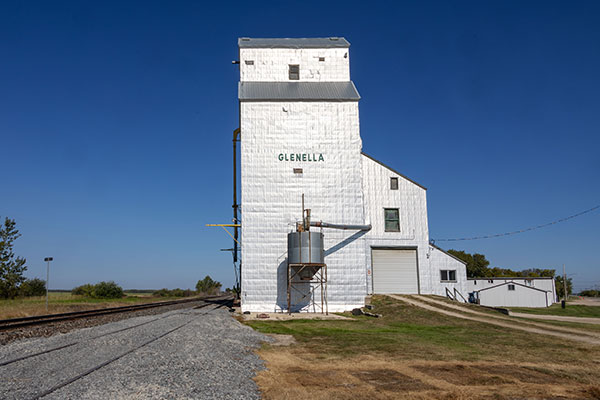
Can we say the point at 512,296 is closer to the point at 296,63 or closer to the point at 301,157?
the point at 301,157

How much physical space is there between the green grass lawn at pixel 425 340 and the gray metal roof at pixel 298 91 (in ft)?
46.8

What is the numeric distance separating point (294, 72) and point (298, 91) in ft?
6.87

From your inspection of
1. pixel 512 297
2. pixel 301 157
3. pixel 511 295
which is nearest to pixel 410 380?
pixel 301 157

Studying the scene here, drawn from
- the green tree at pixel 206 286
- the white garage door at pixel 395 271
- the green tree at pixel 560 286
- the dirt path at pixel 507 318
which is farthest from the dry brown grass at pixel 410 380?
the green tree at pixel 206 286

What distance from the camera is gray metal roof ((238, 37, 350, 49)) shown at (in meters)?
30.5

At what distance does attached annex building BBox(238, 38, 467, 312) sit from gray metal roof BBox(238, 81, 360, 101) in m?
0.07

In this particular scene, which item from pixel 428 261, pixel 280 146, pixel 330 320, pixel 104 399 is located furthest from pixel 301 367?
pixel 428 261

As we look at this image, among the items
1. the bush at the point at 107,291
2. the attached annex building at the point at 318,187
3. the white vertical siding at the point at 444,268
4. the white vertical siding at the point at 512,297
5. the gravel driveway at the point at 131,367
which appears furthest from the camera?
the bush at the point at 107,291

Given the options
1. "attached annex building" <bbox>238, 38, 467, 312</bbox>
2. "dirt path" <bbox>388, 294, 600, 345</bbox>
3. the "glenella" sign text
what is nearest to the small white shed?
"attached annex building" <bbox>238, 38, 467, 312</bbox>

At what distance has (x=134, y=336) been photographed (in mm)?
13508

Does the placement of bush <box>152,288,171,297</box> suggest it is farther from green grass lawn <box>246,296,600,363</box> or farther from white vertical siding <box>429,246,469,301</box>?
green grass lawn <box>246,296,600,363</box>

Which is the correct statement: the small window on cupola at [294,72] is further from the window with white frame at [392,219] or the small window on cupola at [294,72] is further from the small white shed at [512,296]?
the small white shed at [512,296]

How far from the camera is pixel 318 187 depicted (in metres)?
27.9

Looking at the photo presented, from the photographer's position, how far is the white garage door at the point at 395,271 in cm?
3095
